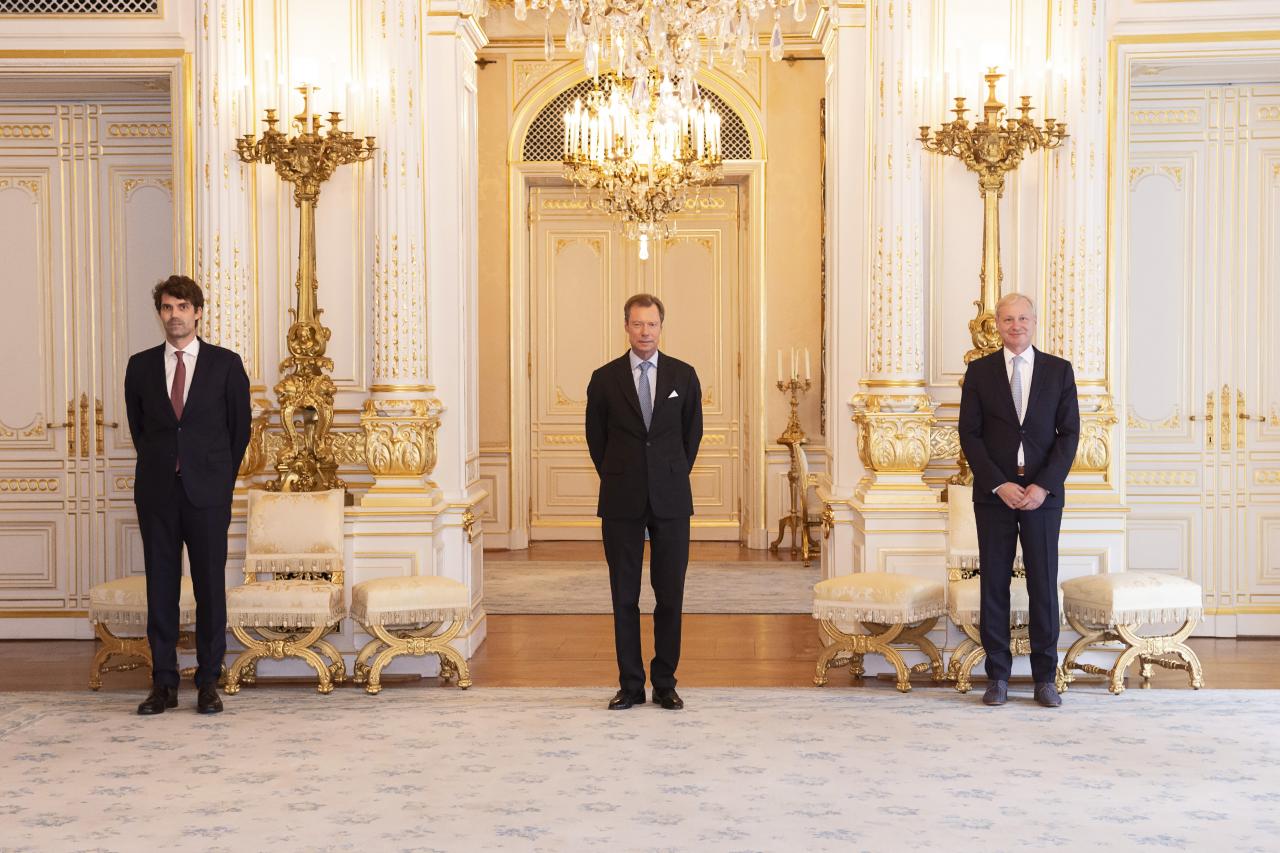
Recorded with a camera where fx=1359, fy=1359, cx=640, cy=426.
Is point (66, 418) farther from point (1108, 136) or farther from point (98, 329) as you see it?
point (1108, 136)

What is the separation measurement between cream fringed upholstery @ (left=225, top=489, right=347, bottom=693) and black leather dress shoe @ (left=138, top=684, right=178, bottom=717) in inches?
15.1

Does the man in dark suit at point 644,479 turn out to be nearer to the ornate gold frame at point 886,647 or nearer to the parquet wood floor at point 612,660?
the parquet wood floor at point 612,660

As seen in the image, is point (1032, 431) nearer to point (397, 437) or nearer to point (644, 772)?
point (644, 772)

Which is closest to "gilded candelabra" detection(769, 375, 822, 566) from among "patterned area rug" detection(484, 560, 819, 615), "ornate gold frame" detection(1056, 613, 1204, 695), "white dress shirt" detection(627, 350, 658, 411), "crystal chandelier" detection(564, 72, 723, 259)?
"patterned area rug" detection(484, 560, 819, 615)

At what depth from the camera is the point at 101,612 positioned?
5777mm

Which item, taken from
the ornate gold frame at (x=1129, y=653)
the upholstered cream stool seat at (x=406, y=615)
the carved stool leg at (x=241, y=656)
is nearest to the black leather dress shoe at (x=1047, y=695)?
the ornate gold frame at (x=1129, y=653)

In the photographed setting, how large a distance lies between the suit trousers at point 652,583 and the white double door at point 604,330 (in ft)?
20.4

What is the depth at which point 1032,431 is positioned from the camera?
542cm

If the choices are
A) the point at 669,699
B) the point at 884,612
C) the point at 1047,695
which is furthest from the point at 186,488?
the point at 1047,695

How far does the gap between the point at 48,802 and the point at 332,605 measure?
169cm

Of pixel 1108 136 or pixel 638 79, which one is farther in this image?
pixel 1108 136

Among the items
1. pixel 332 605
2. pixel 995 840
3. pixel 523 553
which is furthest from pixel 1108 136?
pixel 523 553

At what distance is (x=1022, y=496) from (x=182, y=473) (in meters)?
3.30

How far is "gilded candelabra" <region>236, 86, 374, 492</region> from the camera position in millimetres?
6066
